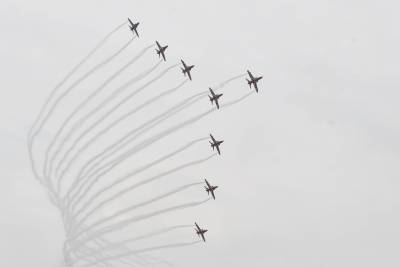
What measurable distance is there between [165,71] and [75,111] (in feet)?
72.0

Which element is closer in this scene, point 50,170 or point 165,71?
point 165,71

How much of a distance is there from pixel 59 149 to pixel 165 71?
3032 cm

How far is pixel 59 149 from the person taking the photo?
325ft

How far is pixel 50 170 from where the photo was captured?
102 metres

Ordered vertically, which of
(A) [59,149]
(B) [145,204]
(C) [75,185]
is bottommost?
(B) [145,204]

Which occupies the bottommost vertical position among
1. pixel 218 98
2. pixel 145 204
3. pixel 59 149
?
pixel 145 204

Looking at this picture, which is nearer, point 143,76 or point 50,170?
point 143,76

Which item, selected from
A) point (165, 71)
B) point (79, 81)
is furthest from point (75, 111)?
point (165, 71)

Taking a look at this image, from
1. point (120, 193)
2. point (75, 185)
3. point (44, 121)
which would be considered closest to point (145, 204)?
point (120, 193)

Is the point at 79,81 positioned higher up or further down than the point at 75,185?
higher up

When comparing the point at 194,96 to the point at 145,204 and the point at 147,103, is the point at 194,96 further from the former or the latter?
the point at 145,204

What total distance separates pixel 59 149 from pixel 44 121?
7.34 m

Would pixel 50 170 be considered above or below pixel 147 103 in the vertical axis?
below

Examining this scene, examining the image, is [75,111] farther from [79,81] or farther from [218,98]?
[218,98]
